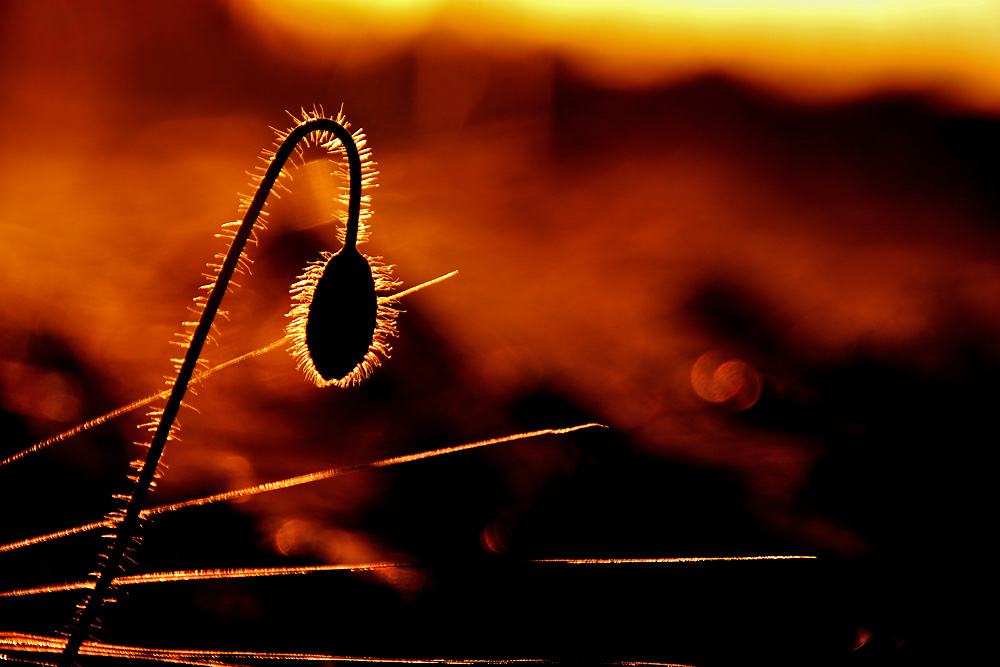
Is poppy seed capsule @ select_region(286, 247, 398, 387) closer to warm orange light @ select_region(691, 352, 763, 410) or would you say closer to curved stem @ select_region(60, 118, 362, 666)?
curved stem @ select_region(60, 118, 362, 666)

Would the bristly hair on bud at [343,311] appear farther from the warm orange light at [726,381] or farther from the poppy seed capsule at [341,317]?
the warm orange light at [726,381]

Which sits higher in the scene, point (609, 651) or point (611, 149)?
point (611, 149)

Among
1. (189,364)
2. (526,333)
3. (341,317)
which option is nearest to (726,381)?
(526,333)

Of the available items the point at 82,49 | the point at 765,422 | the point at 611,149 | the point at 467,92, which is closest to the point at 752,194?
the point at 611,149

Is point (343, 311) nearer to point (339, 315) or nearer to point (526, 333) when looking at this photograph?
point (339, 315)

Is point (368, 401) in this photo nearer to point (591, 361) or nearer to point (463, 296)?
point (591, 361)

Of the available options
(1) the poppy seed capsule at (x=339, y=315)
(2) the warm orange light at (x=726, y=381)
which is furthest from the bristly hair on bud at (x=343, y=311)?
(2) the warm orange light at (x=726, y=381)
